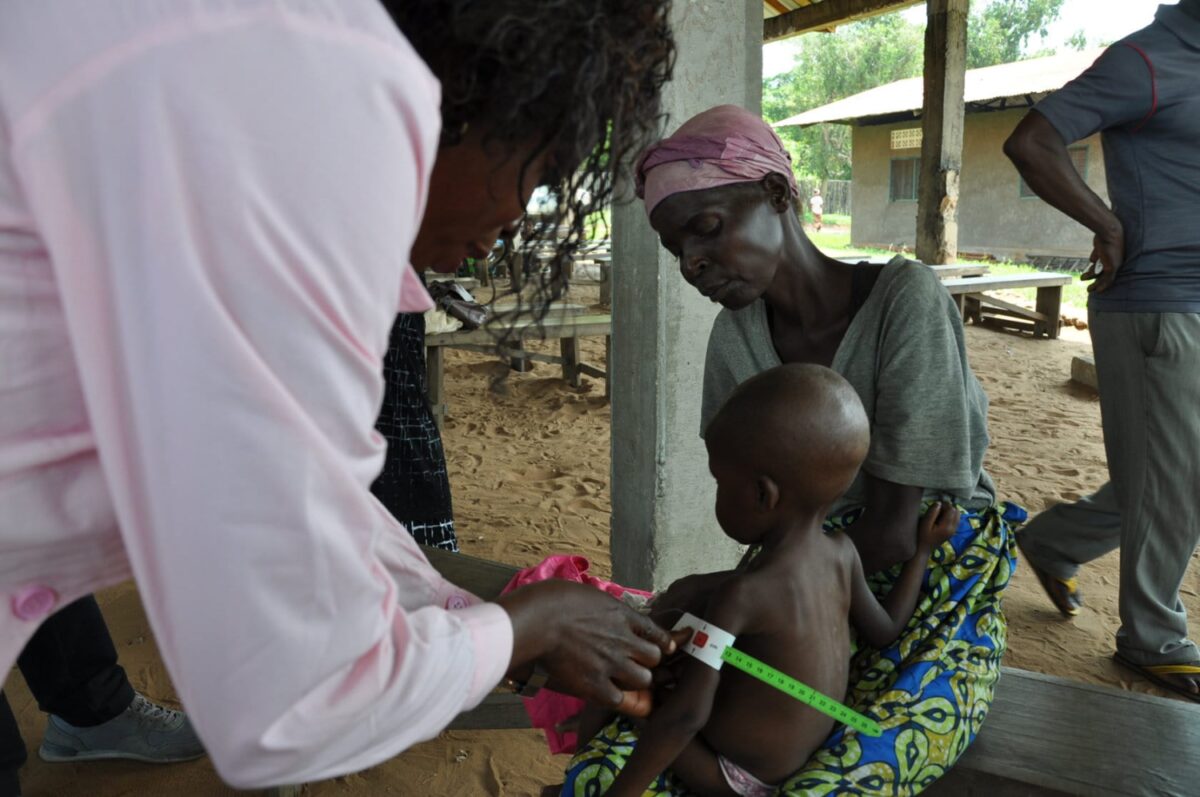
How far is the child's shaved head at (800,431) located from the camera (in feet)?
5.47

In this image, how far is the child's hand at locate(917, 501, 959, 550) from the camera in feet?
6.11

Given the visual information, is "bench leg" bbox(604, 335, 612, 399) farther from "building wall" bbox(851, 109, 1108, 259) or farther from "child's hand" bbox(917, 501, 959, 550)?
"building wall" bbox(851, 109, 1108, 259)

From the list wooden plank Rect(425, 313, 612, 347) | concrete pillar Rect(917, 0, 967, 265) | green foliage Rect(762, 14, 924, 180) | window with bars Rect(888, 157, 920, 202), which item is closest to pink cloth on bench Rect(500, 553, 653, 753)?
wooden plank Rect(425, 313, 612, 347)

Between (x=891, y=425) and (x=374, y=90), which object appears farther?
(x=891, y=425)

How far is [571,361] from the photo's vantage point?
26.0 feet

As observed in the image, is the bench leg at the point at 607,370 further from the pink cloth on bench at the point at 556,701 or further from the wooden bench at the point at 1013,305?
the pink cloth on bench at the point at 556,701

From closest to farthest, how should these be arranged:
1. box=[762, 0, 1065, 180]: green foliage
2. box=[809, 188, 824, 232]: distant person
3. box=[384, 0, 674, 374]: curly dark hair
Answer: box=[384, 0, 674, 374]: curly dark hair < box=[809, 188, 824, 232]: distant person < box=[762, 0, 1065, 180]: green foliage

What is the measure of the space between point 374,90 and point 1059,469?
20.4 ft

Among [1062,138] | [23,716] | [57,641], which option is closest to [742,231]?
[1062,138]

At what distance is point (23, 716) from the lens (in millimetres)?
3332

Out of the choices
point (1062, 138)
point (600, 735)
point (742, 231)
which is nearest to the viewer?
point (600, 735)

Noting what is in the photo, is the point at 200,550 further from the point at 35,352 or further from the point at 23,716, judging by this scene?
the point at 23,716

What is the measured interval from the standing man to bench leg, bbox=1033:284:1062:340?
306 inches

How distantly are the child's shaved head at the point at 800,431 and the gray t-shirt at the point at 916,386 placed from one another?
241 mm
